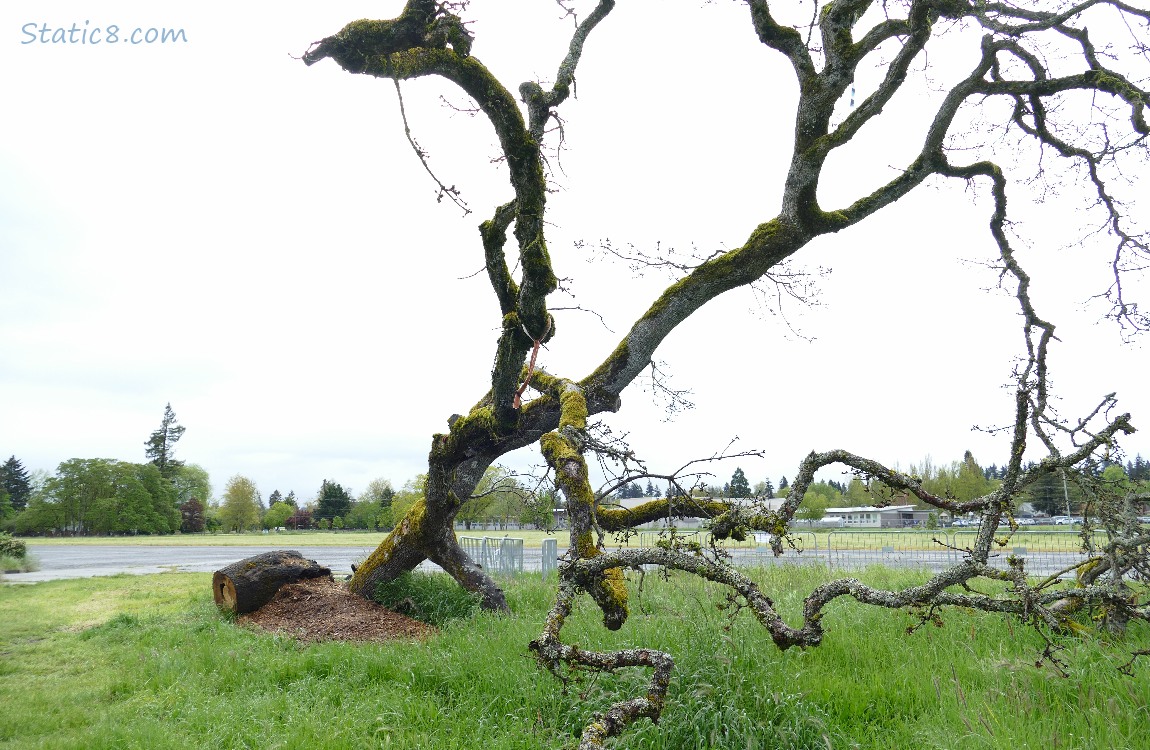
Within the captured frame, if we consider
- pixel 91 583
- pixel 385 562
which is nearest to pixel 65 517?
pixel 91 583

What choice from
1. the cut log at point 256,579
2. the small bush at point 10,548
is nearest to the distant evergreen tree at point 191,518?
the small bush at point 10,548

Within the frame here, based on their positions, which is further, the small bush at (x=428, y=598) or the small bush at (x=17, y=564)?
the small bush at (x=17, y=564)

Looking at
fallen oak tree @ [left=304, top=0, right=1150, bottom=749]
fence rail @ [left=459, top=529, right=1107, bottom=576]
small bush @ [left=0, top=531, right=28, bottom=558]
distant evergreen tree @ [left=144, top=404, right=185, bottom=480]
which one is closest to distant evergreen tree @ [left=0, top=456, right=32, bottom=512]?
distant evergreen tree @ [left=144, top=404, right=185, bottom=480]

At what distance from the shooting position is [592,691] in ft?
16.2

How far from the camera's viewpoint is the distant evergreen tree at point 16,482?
6911 cm

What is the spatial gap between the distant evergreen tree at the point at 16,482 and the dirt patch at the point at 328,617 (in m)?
77.0

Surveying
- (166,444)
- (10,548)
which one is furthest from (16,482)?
(10,548)

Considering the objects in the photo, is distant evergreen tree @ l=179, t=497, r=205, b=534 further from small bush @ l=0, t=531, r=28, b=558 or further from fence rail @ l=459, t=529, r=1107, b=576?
fence rail @ l=459, t=529, r=1107, b=576

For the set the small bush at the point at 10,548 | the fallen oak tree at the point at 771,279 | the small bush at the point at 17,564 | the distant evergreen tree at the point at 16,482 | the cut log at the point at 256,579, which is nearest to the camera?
the fallen oak tree at the point at 771,279

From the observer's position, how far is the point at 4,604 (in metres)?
14.2

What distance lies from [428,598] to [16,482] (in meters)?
83.9

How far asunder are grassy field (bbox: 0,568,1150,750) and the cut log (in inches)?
57.0

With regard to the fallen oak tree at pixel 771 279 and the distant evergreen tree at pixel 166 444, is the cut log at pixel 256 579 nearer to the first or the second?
the fallen oak tree at pixel 771 279

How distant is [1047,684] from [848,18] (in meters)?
6.17
